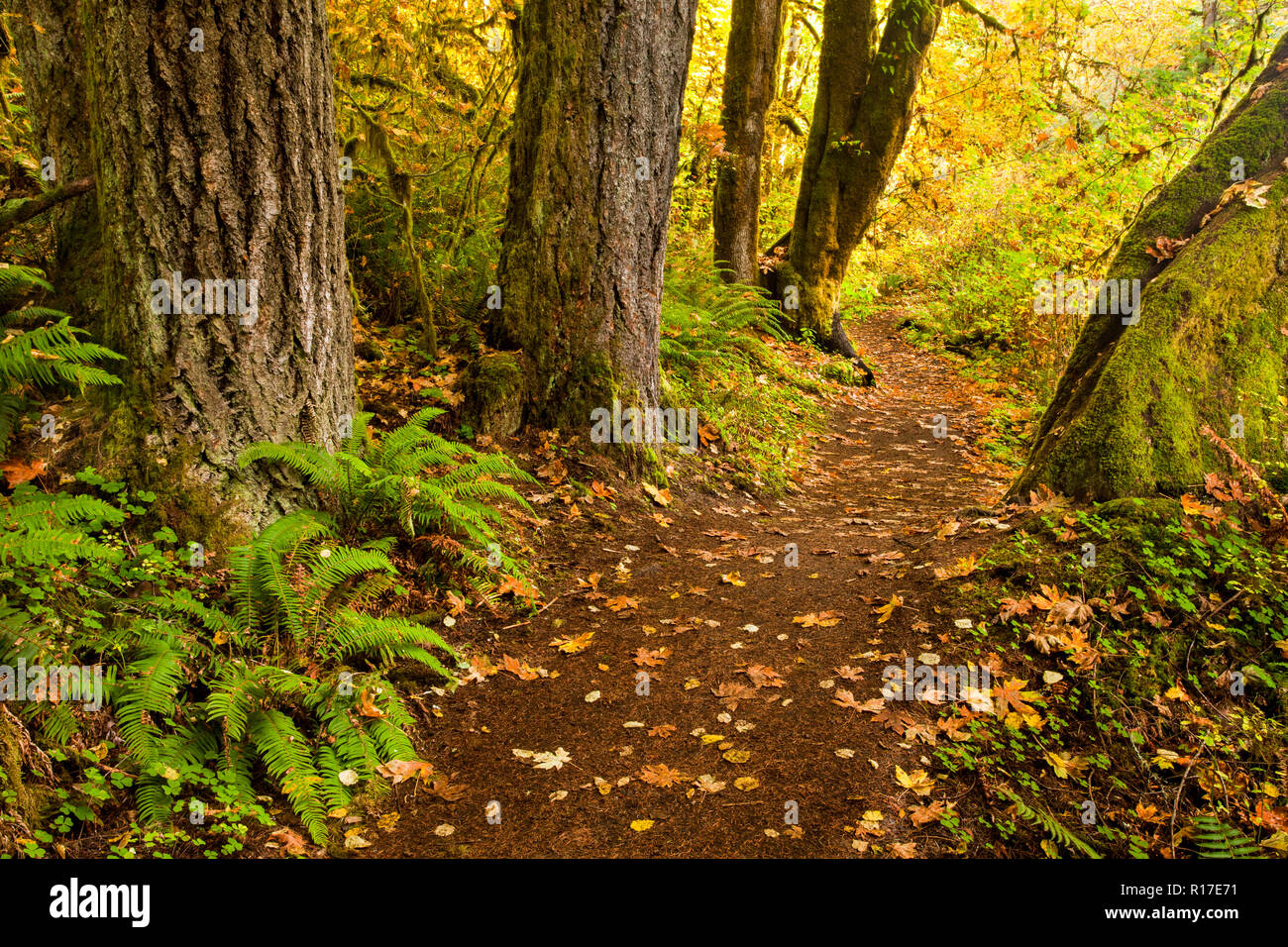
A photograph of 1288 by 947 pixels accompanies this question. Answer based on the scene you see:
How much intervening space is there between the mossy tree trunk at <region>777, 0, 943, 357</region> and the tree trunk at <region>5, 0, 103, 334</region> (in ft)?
32.2

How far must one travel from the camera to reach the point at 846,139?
11.9m

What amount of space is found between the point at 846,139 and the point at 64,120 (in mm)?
10605

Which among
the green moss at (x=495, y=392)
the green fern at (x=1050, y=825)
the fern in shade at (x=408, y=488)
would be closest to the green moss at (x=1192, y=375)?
Answer: the green fern at (x=1050, y=825)

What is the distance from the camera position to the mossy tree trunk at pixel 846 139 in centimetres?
1168

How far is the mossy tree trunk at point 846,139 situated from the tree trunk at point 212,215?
9.47 metres

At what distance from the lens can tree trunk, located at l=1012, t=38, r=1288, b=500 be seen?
4504 mm

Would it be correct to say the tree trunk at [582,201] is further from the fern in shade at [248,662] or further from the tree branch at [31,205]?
the tree branch at [31,205]

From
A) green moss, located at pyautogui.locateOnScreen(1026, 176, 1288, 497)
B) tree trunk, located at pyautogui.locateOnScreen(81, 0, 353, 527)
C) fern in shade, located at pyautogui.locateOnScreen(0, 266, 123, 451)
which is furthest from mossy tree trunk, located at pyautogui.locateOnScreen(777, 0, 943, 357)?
fern in shade, located at pyautogui.locateOnScreen(0, 266, 123, 451)

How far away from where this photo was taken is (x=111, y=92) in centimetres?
360

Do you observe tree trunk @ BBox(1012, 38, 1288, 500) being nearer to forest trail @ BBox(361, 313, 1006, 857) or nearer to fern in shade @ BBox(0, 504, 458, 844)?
forest trail @ BBox(361, 313, 1006, 857)

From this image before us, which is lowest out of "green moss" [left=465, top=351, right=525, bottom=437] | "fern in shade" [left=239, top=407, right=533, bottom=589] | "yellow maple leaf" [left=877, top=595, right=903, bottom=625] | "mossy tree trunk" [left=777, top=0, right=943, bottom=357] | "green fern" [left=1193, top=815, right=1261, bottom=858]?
"green fern" [left=1193, top=815, right=1261, bottom=858]

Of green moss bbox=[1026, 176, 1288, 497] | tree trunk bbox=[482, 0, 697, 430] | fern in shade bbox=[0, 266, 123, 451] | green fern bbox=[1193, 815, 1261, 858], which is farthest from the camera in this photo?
tree trunk bbox=[482, 0, 697, 430]
